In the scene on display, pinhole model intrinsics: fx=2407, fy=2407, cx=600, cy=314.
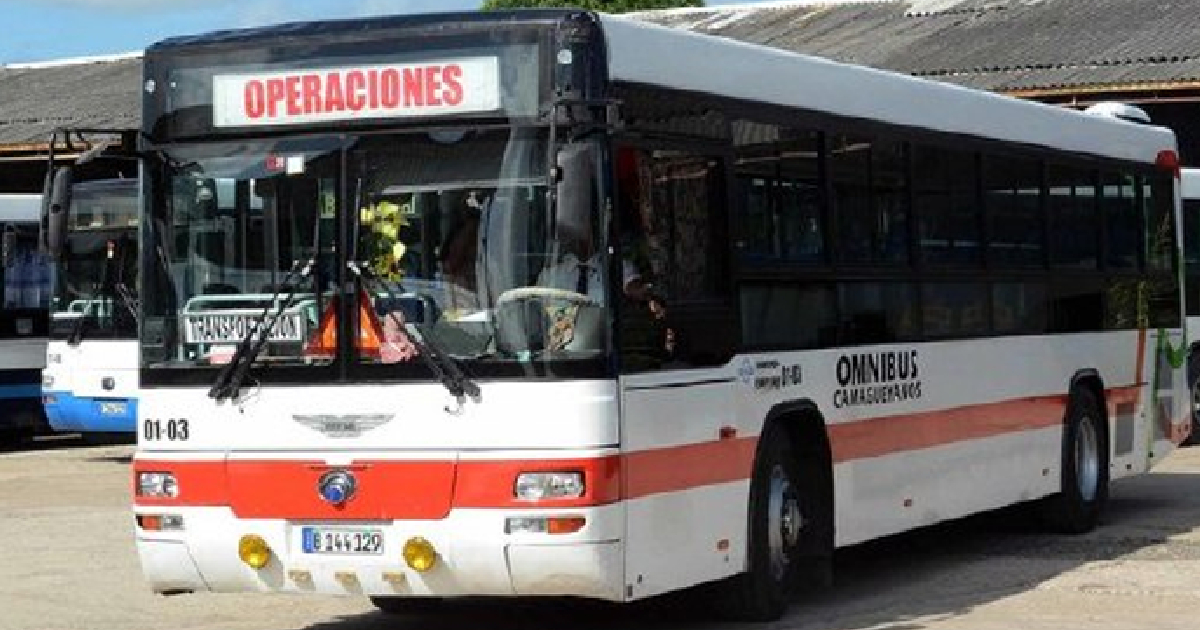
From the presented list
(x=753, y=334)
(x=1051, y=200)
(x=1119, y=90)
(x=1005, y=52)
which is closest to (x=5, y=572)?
(x=753, y=334)

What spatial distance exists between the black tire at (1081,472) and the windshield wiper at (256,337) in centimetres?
716

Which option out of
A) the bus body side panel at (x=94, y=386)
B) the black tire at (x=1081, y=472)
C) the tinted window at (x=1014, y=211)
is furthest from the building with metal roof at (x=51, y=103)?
the tinted window at (x=1014, y=211)

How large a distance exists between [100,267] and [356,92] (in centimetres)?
1613

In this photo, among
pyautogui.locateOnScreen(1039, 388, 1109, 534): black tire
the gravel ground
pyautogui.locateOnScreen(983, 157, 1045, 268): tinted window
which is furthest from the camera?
pyautogui.locateOnScreen(1039, 388, 1109, 534): black tire

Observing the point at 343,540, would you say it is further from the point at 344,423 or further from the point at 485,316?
the point at 485,316

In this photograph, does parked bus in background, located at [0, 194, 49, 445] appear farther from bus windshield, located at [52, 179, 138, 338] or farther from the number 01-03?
the number 01-03

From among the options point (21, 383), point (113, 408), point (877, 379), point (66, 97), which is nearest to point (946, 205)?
point (877, 379)

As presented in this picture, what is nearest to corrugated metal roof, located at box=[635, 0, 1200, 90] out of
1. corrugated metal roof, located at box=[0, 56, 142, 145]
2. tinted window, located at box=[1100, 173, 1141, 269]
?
corrugated metal roof, located at box=[0, 56, 142, 145]

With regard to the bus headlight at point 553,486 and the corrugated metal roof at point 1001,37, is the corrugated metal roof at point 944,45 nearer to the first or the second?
the corrugated metal roof at point 1001,37

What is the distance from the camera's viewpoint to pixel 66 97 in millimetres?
44812

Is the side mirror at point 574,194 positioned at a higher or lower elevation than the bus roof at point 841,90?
lower

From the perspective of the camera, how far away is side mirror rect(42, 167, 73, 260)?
10867 mm

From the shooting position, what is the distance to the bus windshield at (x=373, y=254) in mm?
10266

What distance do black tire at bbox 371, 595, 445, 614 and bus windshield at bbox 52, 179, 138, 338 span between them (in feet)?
43.4
